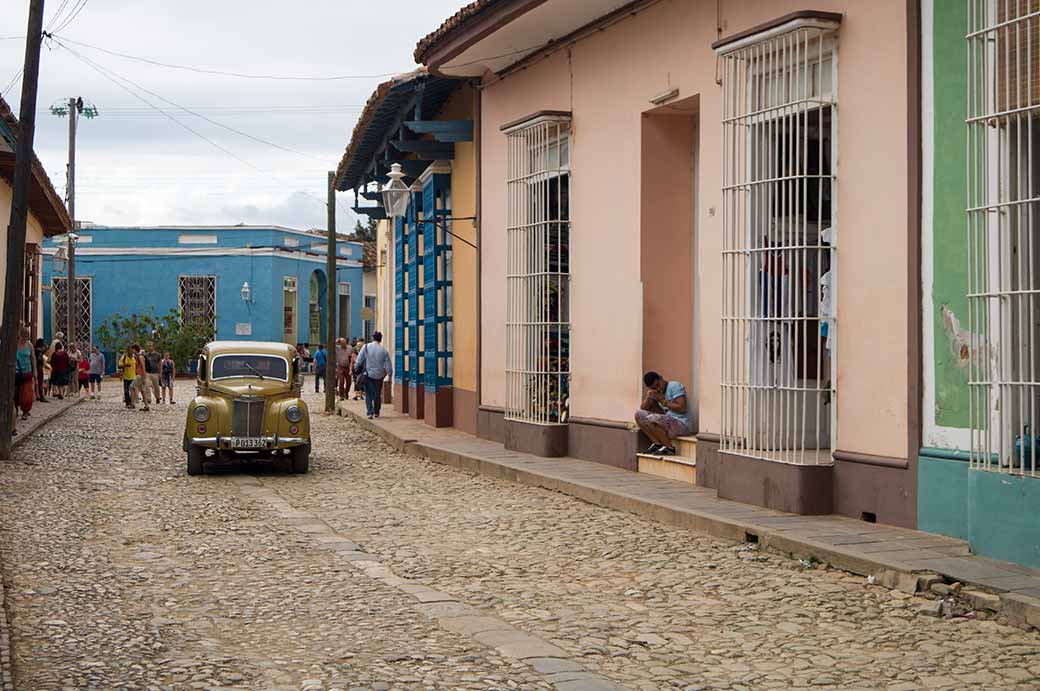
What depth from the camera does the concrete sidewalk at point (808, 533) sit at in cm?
705

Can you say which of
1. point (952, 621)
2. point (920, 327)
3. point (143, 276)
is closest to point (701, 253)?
point (920, 327)

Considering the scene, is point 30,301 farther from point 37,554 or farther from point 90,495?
point 37,554

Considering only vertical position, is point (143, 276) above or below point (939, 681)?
above

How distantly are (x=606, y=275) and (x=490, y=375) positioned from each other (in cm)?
377

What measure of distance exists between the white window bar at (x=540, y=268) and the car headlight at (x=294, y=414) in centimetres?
257

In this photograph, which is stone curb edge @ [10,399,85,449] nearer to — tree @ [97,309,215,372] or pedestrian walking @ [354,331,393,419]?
pedestrian walking @ [354,331,393,419]

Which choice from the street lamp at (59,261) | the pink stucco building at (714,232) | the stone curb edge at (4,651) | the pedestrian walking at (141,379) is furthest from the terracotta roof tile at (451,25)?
the street lamp at (59,261)

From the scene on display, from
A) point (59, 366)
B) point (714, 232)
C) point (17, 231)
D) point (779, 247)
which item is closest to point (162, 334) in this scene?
point (59, 366)

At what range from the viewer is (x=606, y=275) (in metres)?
14.0

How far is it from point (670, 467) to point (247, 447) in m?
4.96

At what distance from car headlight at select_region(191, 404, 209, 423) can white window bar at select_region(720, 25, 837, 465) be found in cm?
631

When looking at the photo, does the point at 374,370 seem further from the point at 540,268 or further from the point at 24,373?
the point at 540,268

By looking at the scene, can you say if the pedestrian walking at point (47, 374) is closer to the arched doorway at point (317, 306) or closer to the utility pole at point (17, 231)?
the utility pole at point (17, 231)

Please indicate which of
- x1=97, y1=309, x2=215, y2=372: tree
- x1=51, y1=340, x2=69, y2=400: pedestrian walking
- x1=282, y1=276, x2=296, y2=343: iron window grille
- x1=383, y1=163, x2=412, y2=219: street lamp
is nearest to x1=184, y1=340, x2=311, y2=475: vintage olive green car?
x1=383, y1=163, x2=412, y2=219: street lamp
